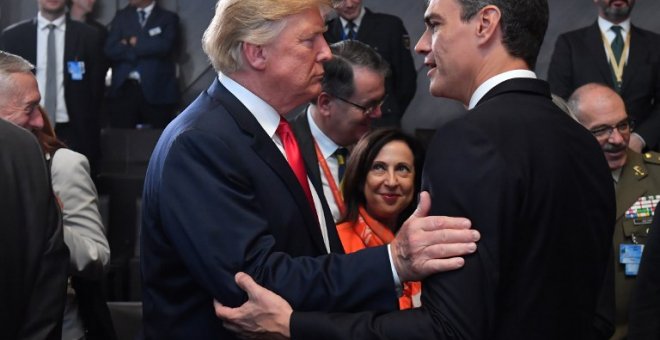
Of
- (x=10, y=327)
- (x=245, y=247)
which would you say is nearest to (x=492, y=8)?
(x=245, y=247)

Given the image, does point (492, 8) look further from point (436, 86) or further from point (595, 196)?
point (595, 196)

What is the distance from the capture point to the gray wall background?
908 cm

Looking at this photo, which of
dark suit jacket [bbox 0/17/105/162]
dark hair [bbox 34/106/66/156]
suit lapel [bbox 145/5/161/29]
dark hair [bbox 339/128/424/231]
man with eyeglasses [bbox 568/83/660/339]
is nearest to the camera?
dark hair [bbox 34/106/66/156]

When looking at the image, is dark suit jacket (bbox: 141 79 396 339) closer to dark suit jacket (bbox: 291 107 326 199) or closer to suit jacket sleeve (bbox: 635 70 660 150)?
dark suit jacket (bbox: 291 107 326 199)

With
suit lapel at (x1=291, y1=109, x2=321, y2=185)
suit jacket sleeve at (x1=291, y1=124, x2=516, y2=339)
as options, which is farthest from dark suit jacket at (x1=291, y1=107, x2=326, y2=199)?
suit jacket sleeve at (x1=291, y1=124, x2=516, y2=339)

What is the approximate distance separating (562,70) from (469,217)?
432 cm

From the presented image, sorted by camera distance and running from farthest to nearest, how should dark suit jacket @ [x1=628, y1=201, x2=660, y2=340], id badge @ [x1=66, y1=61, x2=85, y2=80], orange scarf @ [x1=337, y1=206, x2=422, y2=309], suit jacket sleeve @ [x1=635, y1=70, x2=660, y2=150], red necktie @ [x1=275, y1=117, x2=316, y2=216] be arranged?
1. id badge @ [x1=66, y1=61, x2=85, y2=80]
2. suit jacket sleeve @ [x1=635, y1=70, x2=660, y2=150]
3. orange scarf @ [x1=337, y1=206, x2=422, y2=309]
4. dark suit jacket @ [x1=628, y1=201, x2=660, y2=340]
5. red necktie @ [x1=275, y1=117, x2=316, y2=216]

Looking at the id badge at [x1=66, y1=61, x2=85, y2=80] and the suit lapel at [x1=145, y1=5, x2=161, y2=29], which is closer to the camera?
the id badge at [x1=66, y1=61, x2=85, y2=80]

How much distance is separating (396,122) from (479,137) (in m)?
5.19

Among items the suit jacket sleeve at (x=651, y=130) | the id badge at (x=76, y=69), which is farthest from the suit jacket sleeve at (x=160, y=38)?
the suit jacket sleeve at (x=651, y=130)

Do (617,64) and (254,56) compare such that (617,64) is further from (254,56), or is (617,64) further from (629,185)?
(254,56)

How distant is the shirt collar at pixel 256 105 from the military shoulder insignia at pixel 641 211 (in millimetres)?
1897

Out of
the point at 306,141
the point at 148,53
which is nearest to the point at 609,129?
the point at 306,141

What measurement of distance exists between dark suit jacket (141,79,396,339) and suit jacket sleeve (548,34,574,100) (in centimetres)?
401
